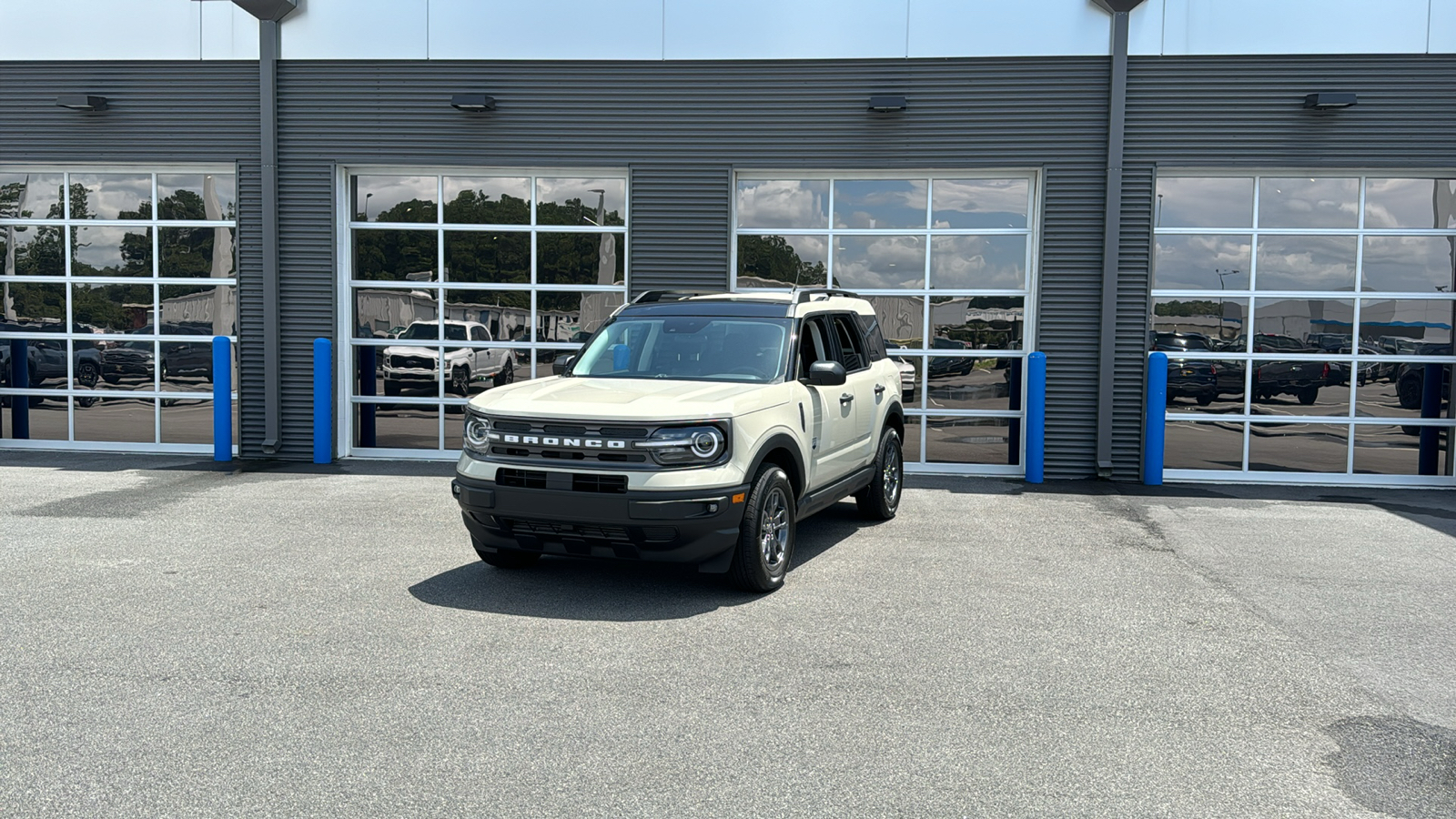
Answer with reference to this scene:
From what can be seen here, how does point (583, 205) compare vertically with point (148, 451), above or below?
above

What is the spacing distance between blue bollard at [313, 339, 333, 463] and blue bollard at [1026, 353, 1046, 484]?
767 cm

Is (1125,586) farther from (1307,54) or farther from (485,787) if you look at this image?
(1307,54)

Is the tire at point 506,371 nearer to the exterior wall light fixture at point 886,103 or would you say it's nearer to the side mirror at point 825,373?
the exterior wall light fixture at point 886,103

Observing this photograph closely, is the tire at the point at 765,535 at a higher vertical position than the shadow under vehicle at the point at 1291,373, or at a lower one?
lower

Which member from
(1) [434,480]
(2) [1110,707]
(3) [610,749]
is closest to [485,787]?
(3) [610,749]

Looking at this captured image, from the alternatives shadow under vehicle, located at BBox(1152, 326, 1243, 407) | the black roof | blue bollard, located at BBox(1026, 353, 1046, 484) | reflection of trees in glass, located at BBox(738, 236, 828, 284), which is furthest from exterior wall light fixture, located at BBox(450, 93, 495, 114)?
shadow under vehicle, located at BBox(1152, 326, 1243, 407)

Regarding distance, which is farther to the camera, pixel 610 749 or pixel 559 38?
pixel 559 38

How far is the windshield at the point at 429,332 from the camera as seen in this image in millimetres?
13539

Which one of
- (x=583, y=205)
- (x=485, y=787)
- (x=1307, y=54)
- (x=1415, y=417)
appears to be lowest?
(x=485, y=787)

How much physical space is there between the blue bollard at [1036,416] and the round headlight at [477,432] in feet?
23.0

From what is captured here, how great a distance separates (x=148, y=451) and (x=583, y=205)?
231 inches

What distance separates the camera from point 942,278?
42.5 feet

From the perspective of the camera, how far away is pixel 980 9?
41.4 feet

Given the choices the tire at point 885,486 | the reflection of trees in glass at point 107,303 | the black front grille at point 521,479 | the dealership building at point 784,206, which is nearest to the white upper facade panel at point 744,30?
the dealership building at point 784,206
